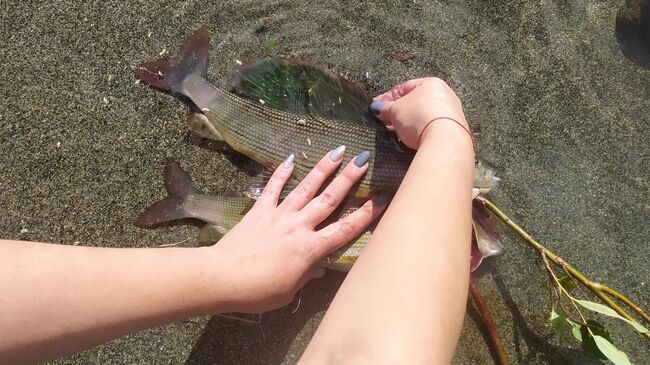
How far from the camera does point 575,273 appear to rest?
242 cm

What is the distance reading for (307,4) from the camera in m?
2.86

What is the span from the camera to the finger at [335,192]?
221cm

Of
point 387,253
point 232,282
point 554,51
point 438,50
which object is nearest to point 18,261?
point 232,282

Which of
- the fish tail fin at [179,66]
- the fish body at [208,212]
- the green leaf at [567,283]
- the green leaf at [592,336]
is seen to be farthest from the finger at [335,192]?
the green leaf at [592,336]

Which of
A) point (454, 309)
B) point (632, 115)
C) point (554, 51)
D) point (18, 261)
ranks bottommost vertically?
point (632, 115)

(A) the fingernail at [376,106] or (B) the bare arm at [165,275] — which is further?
(A) the fingernail at [376,106]

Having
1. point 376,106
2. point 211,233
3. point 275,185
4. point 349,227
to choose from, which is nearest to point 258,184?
point 275,185

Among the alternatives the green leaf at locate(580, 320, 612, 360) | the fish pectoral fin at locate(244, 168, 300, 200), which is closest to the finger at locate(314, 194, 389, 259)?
the fish pectoral fin at locate(244, 168, 300, 200)

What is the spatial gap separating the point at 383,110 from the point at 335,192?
433 mm

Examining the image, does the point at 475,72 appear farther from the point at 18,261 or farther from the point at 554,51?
the point at 18,261

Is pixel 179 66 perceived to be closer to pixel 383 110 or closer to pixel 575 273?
pixel 383 110

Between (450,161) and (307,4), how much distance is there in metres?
1.52

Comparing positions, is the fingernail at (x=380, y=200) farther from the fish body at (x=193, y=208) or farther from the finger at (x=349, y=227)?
the fish body at (x=193, y=208)

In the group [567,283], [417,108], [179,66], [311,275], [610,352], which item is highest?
[179,66]
